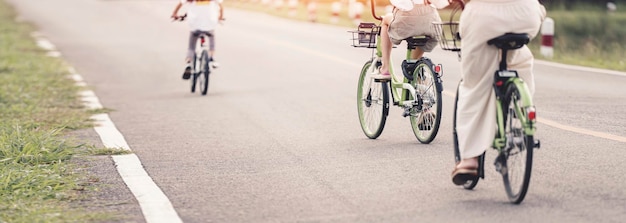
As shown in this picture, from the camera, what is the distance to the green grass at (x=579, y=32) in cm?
1859

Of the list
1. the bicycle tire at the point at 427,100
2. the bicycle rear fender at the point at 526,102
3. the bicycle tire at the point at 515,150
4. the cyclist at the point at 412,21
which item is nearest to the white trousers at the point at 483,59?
the bicycle tire at the point at 515,150

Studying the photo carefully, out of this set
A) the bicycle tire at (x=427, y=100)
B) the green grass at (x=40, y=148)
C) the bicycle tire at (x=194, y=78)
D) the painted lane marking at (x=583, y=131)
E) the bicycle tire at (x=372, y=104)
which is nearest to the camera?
the green grass at (x=40, y=148)

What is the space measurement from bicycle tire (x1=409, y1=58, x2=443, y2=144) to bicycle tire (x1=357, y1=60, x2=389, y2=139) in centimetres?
32

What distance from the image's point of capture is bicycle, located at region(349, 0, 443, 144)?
8.73 m

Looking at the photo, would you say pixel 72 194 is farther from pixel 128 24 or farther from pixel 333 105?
pixel 128 24

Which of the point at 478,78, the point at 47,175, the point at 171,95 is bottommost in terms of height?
the point at 171,95

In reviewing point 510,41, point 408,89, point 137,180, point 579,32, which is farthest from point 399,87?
point 579,32

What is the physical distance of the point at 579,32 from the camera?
107 feet

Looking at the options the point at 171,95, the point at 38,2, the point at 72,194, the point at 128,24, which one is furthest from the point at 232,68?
the point at 38,2

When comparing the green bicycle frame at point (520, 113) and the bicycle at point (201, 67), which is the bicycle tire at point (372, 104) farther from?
the bicycle at point (201, 67)

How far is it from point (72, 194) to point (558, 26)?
1088 inches

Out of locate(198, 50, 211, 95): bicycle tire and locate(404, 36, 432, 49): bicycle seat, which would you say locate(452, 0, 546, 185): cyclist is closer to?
locate(404, 36, 432, 49): bicycle seat

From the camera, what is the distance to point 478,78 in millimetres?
6719

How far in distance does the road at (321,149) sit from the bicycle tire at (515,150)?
12cm
